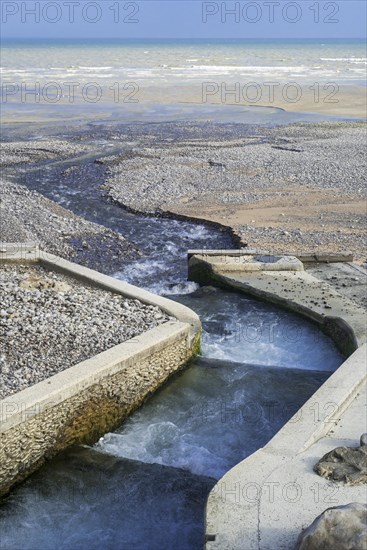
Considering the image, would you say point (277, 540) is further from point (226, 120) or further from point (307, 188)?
point (226, 120)

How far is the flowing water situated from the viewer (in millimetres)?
6730

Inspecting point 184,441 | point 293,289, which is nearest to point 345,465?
point 184,441

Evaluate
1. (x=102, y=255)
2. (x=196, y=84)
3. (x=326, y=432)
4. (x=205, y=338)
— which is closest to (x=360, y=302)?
(x=205, y=338)

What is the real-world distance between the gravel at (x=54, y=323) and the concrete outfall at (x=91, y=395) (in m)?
0.24

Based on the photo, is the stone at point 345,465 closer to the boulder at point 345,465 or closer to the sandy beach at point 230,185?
the boulder at point 345,465

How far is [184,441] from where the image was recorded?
315 inches

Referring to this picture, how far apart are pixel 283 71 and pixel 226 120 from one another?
107 feet

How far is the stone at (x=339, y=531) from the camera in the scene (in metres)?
4.86

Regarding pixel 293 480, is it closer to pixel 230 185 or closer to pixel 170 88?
pixel 230 185

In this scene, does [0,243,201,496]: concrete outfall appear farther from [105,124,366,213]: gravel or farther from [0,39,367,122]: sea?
[0,39,367,122]: sea

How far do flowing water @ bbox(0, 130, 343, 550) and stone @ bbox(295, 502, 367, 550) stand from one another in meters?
1.79

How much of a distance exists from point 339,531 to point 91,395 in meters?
3.56

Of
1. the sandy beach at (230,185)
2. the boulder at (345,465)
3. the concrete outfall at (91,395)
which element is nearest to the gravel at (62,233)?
the sandy beach at (230,185)

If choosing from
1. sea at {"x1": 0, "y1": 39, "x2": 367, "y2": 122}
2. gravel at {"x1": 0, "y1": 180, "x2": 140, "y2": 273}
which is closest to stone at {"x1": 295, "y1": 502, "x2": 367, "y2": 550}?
gravel at {"x1": 0, "y1": 180, "x2": 140, "y2": 273}
